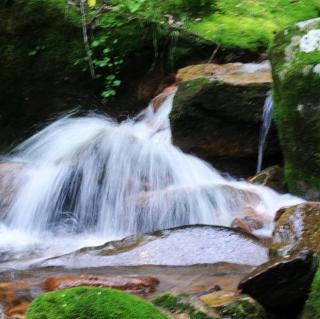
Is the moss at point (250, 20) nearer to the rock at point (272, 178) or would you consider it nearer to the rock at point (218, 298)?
the rock at point (272, 178)

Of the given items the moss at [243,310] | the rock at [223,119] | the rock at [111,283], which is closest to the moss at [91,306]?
the moss at [243,310]

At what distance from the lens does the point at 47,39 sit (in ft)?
28.7

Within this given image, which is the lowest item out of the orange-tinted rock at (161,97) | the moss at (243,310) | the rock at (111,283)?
the rock at (111,283)

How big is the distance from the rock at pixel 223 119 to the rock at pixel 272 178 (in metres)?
0.39

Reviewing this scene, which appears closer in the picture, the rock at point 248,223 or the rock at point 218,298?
the rock at point 218,298

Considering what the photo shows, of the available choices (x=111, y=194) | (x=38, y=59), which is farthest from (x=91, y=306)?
(x=38, y=59)

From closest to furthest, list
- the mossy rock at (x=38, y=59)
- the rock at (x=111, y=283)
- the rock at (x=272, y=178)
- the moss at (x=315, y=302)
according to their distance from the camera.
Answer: the moss at (x=315, y=302)
the rock at (x=111, y=283)
the rock at (x=272, y=178)
the mossy rock at (x=38, y=59)

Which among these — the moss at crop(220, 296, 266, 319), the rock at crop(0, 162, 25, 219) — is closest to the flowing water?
the rock at crop(0, 162, 25, 219)

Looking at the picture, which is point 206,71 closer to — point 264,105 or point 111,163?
point 264,105

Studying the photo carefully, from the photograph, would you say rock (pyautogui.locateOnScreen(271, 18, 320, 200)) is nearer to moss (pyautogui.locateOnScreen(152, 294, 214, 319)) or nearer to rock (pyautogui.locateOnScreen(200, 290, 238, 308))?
rock (pyautogui.locateOnScreen(200, 290, 238, 308))

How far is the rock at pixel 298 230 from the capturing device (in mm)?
4160

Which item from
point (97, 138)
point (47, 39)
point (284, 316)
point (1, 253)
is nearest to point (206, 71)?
point (97, 138)

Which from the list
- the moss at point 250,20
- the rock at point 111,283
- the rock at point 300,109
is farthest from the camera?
the moss at point 250,20

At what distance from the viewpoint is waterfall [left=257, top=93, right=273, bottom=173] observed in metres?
6.56
